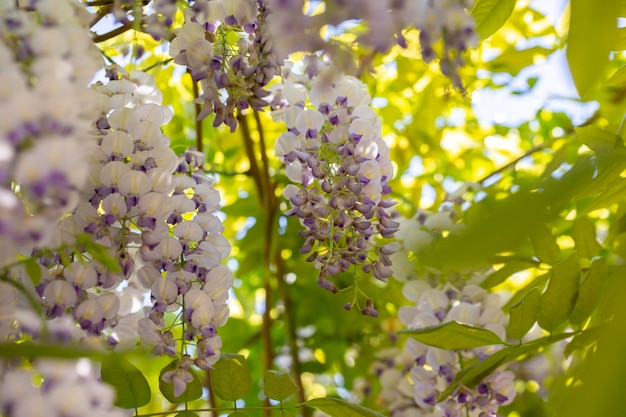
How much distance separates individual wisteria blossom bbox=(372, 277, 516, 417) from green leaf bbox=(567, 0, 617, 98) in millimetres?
444

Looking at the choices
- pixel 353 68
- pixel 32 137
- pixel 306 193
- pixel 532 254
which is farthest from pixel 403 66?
pixel 32 137

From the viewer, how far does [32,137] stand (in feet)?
1.23

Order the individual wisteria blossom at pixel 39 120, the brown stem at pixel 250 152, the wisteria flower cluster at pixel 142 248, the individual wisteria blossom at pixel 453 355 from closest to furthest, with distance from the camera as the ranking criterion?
the individual wisteria blossom at pixel 39 120 → the wisteria flower cluster at pixel 142 248 → the individual wisteria blossom at pixel 453 355 → the brown stem at pixel 250 152

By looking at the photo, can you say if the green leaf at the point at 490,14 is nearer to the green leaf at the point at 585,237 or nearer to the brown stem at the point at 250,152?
the green leaf at the point at 585,237

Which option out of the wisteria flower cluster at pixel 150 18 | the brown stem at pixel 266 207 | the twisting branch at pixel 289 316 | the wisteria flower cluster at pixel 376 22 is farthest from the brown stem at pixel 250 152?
the wisteria flower cluster at pixel 376 22

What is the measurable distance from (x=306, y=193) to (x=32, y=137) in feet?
1.18

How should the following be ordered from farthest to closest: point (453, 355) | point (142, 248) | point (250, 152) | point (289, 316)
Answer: point (289, 316) → point (250, 152) → point (453, 355) → point (142, 248)

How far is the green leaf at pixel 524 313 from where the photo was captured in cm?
70

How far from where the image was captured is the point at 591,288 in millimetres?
696

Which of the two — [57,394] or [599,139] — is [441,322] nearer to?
[599,139]

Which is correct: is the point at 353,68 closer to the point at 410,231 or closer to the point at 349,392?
the point at 410,231

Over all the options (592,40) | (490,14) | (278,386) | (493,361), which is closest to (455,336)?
(493,361)

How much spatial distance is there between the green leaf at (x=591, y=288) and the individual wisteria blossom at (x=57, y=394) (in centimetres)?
44

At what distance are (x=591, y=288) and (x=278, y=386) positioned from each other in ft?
0.91
